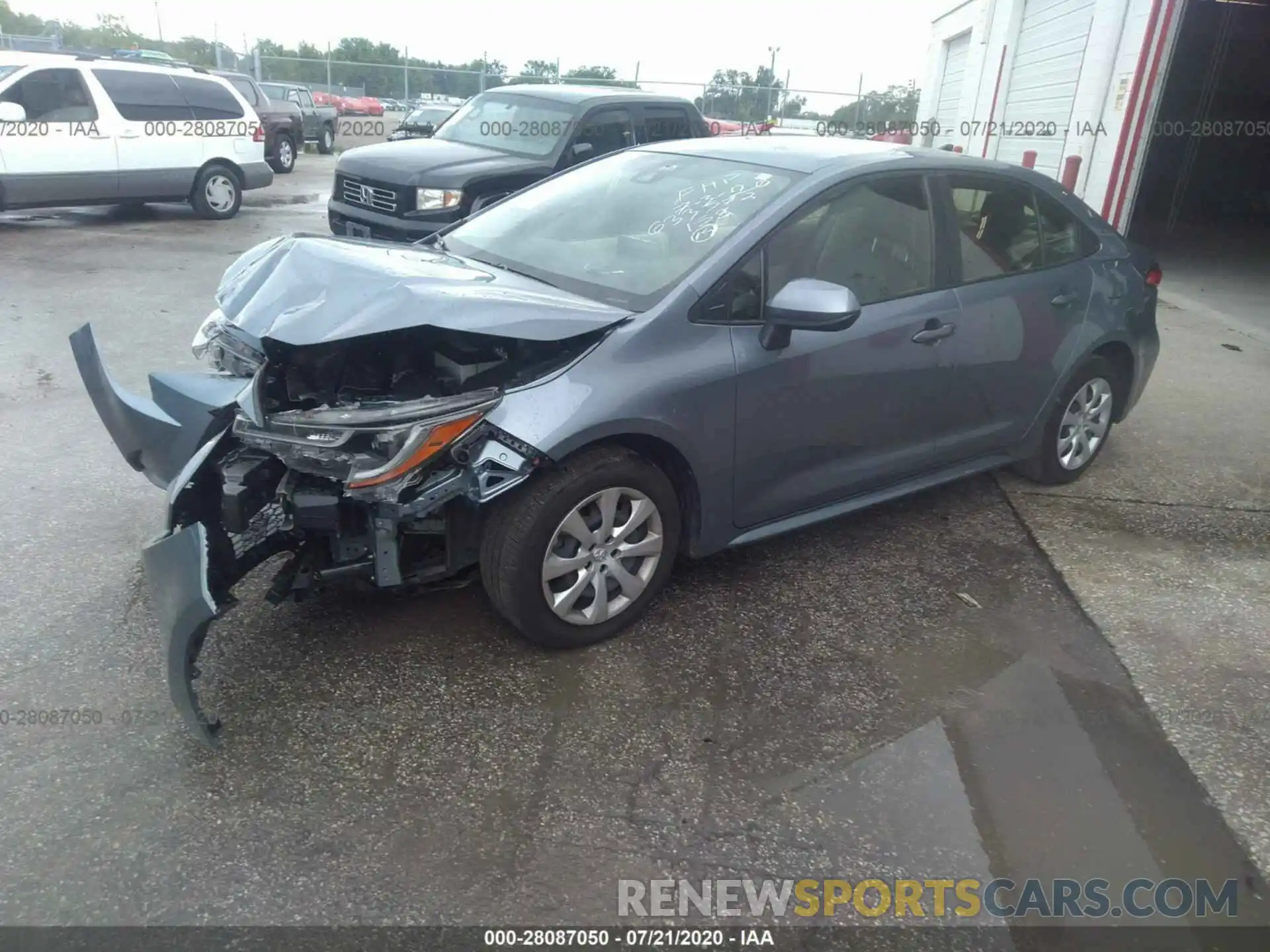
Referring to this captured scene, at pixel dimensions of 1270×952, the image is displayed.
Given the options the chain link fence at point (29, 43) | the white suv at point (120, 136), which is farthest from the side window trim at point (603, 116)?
the chain link fence at point (29, 43)

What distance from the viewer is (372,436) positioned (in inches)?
113

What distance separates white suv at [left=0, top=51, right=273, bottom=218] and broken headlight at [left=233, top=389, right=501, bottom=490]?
947 centimetres

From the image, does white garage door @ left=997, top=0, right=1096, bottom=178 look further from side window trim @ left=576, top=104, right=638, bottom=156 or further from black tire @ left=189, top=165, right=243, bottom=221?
black tire @ left=189, top=165, right=243, bottom=221

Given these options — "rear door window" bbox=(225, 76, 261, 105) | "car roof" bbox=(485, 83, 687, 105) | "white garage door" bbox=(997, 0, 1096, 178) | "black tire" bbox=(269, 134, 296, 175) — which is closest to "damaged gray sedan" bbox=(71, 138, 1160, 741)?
"car roof" bbox=(485, 83, 687, 105)

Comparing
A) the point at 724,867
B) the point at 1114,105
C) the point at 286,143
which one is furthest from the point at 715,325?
the point at 286,143

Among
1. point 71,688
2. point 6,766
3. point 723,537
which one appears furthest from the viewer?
point 723,537

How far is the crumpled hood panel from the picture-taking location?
2.86 m

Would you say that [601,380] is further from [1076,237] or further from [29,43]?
[29,43]

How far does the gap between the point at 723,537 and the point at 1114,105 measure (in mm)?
10878

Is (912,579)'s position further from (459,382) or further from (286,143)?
(286,143)

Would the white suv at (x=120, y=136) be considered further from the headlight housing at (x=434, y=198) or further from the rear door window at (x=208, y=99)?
the headlight housing at (x=434, y=198)

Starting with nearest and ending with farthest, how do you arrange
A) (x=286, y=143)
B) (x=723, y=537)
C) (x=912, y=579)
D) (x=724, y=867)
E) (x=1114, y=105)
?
(x=724, y=867)
(x=723, y=537)
(x=912, y=579)
(x=1114, y=105)
(x=286, y=143)

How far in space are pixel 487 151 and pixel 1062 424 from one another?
20.3 feet

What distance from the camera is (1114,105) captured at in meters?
11.5
